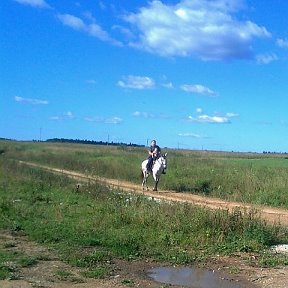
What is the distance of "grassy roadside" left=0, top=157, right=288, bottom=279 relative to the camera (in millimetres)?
10516

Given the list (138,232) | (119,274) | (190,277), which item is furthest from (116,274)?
(138,232)

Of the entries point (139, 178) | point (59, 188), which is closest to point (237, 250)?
point (59, 188)

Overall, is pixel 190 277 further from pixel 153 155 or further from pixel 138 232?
pixel 153 155

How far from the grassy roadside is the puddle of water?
0.52 m

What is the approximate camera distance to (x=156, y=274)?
31.2 feet

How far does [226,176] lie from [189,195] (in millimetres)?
4465

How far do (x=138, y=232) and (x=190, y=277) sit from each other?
3.27 meters

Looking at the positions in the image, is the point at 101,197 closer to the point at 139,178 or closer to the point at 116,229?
the point at 116,229

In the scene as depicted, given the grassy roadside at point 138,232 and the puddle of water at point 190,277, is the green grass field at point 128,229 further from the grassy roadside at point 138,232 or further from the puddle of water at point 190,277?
the puddle of water at point 190,277

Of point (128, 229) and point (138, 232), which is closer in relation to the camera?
point (138, 232)

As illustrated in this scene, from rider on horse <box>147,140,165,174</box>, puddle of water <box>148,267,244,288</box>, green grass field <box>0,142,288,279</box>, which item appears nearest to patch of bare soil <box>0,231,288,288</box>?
puddle of water <box>148,267,244,288</box>

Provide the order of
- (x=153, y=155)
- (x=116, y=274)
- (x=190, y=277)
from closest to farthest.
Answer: (x=116, y=274) → (x=190, y=277) → (x=153, y=155)

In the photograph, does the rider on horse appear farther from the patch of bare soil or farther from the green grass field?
the patch of bare soil

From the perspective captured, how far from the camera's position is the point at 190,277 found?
945 cm
